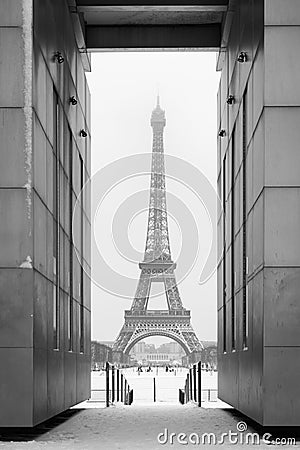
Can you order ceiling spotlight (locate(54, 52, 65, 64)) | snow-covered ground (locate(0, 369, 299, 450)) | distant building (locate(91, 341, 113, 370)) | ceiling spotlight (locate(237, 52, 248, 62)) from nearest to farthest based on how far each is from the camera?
snow-covered ground (locate(0, 369, 299, 450)) → ceiling spotlight (locate(237, 52, 248, 62)) → ceiling spotlight (locate(54, 52, 65, 64)) → distant building (locate(91, 341, 113, 370))

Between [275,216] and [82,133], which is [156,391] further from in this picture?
[275,216]

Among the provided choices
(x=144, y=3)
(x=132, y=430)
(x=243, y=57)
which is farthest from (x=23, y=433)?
(x=144, y=3)

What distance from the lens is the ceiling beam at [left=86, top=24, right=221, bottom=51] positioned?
20969mm

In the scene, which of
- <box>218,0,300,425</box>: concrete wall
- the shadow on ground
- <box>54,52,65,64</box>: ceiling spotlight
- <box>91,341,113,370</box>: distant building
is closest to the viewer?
the shadow on ground

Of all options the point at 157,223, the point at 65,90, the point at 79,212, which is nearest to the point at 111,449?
the point at 65,90

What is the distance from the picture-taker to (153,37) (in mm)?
21281

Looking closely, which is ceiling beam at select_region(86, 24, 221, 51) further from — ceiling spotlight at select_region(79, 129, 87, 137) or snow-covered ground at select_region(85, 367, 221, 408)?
snow-covered ground at select_region(85, 367, 221, 408)

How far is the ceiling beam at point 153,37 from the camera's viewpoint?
21.0 metres

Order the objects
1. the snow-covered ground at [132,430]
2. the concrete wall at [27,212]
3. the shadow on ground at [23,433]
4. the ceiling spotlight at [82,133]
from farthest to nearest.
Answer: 1. the ceiling spotlight at [82,133]
2. the concrete wall at [27,212]
3. the shadow on ground at [23,433]
4. the snow-covered ground at [132,430]

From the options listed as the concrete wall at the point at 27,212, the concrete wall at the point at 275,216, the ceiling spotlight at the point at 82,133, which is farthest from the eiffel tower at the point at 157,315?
the concrete wall at the point at 275,216

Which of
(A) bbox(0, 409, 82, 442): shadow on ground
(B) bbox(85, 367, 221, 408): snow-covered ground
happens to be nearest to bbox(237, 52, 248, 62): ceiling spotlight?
(A) bbox(0, 409, 82, 442): shadow on ground

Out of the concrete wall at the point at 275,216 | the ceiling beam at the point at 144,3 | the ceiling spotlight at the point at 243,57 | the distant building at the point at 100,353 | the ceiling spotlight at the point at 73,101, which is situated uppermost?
the ceiling beam at the point at 144,3

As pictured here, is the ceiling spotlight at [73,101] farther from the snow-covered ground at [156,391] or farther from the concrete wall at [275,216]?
the snow-covered ground at [156,391]

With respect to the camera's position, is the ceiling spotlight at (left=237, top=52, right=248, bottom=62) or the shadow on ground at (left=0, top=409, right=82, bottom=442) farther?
the ceiling spotlight at (left=237, top=52, right=248, bottom=62)
